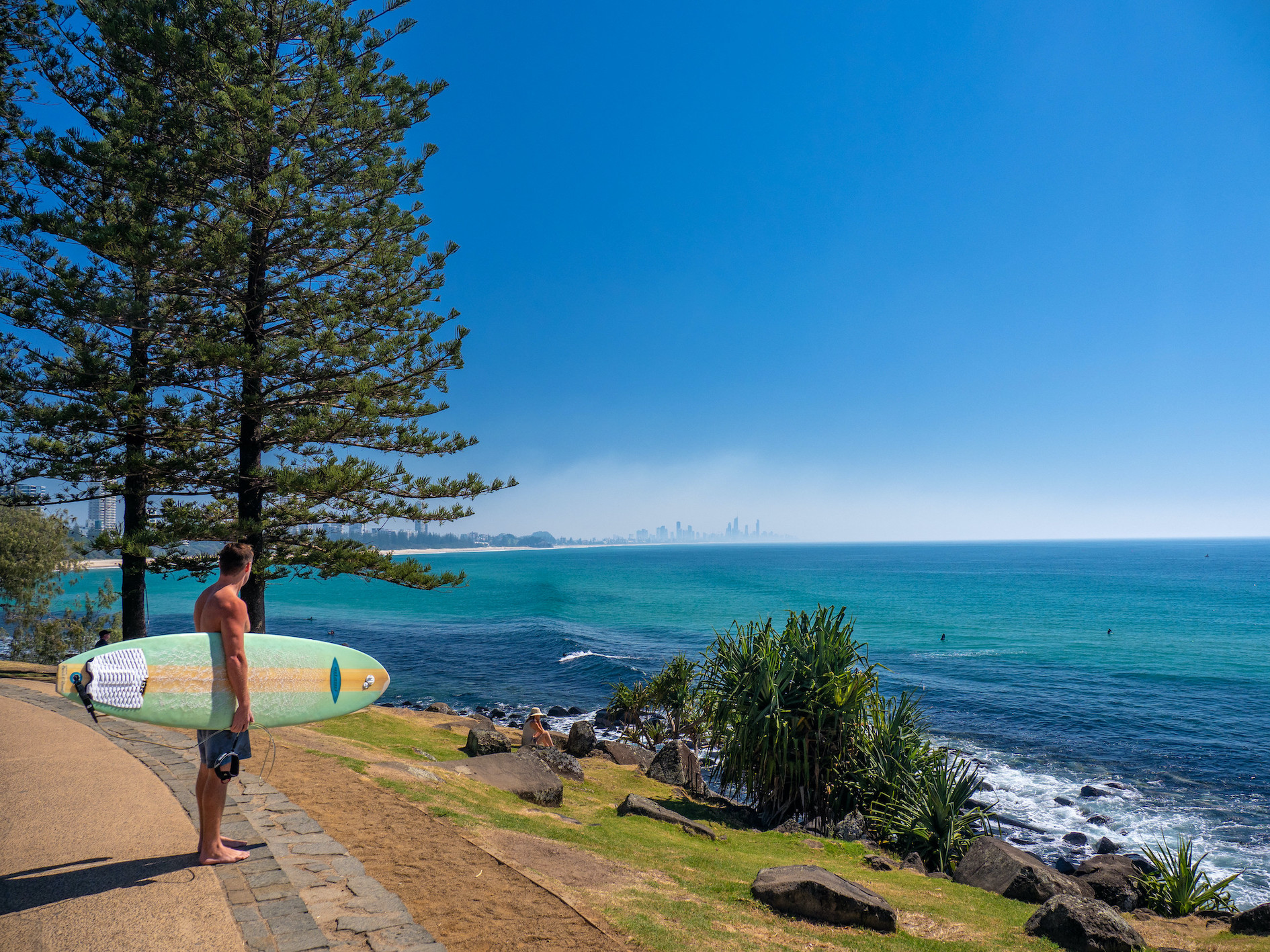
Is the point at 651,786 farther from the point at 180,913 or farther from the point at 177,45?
the point at 177,45

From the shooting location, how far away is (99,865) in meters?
4.37

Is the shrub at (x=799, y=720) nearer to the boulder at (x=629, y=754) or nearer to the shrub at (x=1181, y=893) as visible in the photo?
the shrub at (x=1181, y=893)

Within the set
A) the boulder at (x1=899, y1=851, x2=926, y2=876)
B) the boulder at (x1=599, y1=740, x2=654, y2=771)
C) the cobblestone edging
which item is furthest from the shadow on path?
the boulder at (x1=599, y1=740, x2=654, y2=771)

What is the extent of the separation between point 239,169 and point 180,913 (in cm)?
1340

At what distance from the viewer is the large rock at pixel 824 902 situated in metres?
6.01

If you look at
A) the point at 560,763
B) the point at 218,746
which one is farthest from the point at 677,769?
the point at 218,746

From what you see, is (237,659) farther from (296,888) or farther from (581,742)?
(581,742)

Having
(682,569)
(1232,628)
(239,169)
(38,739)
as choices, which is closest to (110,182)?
(239,169)

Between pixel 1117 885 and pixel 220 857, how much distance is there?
1306 cm

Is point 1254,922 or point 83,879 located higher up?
point 83,879

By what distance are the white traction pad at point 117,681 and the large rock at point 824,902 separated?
5707 mm

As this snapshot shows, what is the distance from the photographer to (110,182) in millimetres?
12875

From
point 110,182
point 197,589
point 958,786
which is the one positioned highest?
point 110,182

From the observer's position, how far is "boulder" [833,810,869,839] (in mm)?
11000
